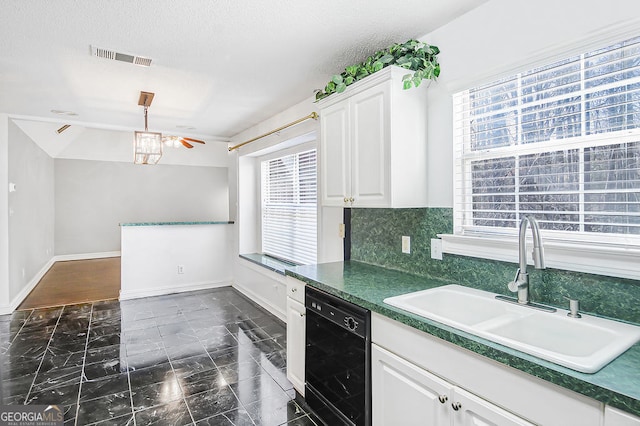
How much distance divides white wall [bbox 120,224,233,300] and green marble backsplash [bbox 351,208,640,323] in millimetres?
3358

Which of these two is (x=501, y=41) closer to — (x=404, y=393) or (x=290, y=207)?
(x=404, y=393)

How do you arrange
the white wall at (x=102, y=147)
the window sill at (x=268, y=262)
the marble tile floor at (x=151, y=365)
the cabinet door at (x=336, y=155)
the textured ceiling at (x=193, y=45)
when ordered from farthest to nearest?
the white wall at (x=102, y=147) → the window sill at (x=268, y=262) → the cabinet door at (x=336, y=155) → the marble tile floor at (x=151, y=365) → the textured ceiling at (x=193, y=45)

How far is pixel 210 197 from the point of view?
394 inches

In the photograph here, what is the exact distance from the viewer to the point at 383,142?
2.20m

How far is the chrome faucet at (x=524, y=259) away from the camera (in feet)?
5.14

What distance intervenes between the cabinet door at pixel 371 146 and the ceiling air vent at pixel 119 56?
1592 mm

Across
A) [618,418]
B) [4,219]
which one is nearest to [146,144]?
[4,219]

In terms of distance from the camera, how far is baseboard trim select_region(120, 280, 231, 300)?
16.7 ft

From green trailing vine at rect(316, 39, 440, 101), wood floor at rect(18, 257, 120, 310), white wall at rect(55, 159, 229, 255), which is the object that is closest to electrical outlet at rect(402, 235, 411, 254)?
green trailing vine at rect(316, 39, 440, 101)

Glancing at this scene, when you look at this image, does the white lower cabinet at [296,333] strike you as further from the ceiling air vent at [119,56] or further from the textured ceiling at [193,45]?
the ceiling air vent at [119,56]


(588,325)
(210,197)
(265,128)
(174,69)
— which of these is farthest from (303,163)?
(210,197)

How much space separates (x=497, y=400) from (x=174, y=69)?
2.98 meters

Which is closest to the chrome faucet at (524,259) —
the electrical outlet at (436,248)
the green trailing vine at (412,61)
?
the electrical outlet at (436,248)

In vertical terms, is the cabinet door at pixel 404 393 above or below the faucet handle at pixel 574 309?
below
